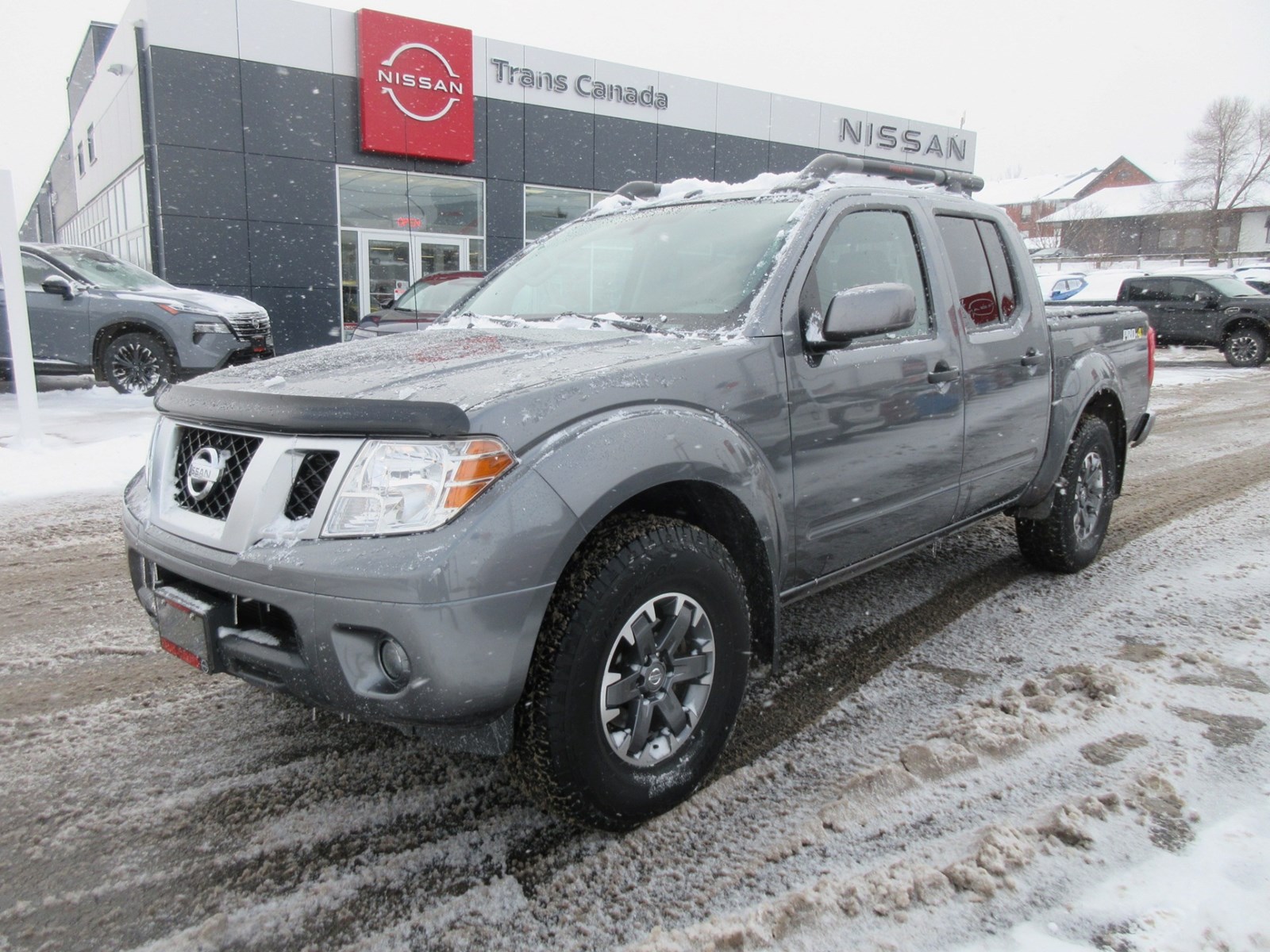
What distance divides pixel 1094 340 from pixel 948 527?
161cm

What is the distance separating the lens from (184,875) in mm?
2170

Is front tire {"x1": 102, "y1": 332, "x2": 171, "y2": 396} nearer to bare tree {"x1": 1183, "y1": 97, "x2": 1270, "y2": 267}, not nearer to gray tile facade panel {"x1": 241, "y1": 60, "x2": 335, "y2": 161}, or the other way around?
gray tile facade panel {"x1": 241, "y1": 60, "x2": 335, "y2": 161}

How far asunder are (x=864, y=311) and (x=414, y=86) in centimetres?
1541

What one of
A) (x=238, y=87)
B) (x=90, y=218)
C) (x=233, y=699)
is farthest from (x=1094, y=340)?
(x=90, y=218)

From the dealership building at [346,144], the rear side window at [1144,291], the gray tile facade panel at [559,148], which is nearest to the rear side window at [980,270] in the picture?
the dealership building at [346,144]

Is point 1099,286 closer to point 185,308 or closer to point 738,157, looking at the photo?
point 738,157

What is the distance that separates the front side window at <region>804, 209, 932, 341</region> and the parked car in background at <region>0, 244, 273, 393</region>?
9158 mm

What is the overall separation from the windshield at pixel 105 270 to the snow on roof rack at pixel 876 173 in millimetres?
9563

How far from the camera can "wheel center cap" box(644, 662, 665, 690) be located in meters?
2.28

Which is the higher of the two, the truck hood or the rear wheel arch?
the truck hood

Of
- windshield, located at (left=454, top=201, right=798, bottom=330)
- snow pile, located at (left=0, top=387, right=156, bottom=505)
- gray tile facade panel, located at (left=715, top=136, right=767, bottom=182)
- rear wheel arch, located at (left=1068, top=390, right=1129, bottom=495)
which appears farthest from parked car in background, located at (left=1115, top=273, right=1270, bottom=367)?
snow pile, located at (left=0, top=387, right=156, bottom=505)

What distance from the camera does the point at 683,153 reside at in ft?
63.3

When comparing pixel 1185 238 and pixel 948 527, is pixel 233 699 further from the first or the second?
pixel 1185 238

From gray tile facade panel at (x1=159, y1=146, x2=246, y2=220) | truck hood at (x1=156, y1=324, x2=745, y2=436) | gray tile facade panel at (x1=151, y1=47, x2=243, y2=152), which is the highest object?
gray tile facade panel at (x1=151, y1=47, x2=243, y2=152)
